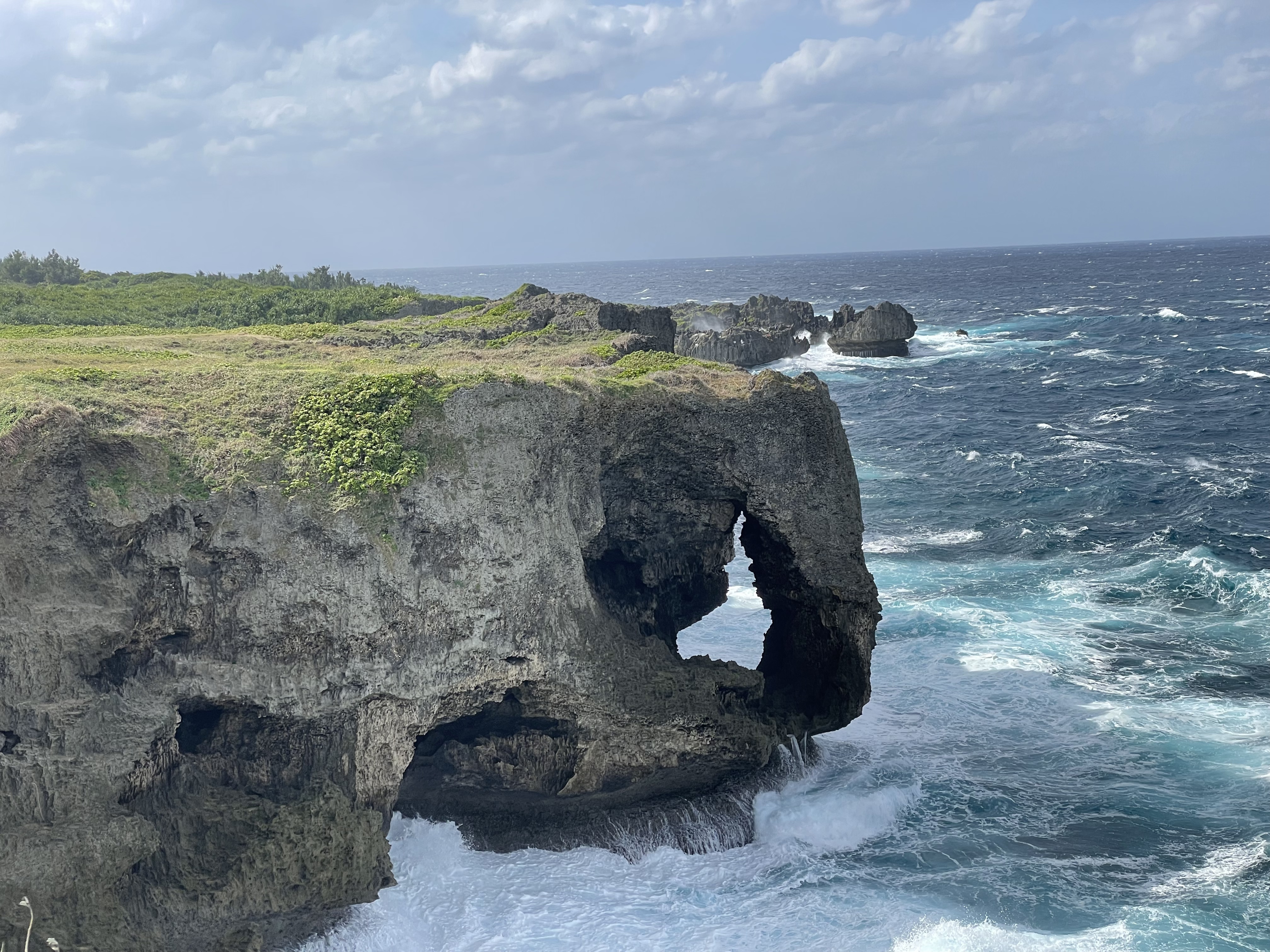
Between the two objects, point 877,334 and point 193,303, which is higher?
point 193,303

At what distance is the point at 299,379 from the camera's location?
22266mm

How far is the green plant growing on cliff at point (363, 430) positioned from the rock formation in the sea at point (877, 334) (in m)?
75.9

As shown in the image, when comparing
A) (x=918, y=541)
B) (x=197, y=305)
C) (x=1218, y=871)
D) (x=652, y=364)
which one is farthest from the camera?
(x=197, y=305)

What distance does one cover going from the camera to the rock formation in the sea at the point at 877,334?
304ft

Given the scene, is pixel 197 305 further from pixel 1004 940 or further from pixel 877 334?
pixel 877 334

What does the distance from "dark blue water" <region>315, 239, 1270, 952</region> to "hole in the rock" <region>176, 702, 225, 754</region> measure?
4425 mm

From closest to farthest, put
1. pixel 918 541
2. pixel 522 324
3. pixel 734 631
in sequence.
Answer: pixel 734 631
pixel 522 324
pixel 918 541

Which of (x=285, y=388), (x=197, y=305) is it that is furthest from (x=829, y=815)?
(x=197, y=305)

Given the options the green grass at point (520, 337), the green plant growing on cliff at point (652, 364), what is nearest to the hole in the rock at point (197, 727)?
the green plant growing on cliff at point (652, 364)

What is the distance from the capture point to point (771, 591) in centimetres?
2589

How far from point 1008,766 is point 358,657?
50.0ft

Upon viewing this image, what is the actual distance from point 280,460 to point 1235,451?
48.5 m

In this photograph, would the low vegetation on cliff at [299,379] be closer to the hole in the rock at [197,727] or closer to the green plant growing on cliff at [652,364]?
the green plant growing on cliff at [652,364]

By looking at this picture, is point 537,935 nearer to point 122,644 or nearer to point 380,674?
point 380,674
